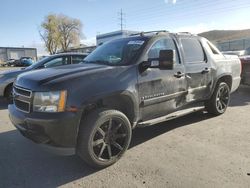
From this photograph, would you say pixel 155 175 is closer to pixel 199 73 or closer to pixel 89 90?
pixel 89 90

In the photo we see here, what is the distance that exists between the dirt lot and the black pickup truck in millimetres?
351

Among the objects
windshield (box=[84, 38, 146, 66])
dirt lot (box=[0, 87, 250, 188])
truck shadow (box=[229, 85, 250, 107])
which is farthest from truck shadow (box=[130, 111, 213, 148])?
truck shadow (box=[229, 85, 250, 107])

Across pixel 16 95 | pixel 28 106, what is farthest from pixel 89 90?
pixel 16 95

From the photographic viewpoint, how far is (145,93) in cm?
428

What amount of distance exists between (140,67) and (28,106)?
1.73 m

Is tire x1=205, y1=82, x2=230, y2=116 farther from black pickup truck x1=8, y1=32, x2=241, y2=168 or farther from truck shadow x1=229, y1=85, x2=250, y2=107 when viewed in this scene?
truck shadow x1=229, y1=85, x2=250, y2=107

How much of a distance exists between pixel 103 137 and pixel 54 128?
75 cm

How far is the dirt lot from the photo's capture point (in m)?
3.42

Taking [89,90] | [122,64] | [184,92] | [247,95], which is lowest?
[247,95]

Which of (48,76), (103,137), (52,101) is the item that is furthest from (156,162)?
(48,76)

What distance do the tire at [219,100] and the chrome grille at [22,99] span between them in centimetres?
393

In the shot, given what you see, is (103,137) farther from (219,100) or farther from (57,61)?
(57,61)

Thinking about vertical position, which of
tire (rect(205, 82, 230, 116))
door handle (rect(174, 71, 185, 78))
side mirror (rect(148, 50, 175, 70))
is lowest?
tire (rect(205, 82, 230, 116))

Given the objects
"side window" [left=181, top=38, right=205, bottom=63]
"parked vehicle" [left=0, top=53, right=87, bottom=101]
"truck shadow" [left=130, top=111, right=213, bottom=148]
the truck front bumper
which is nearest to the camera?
the truck front bumper
